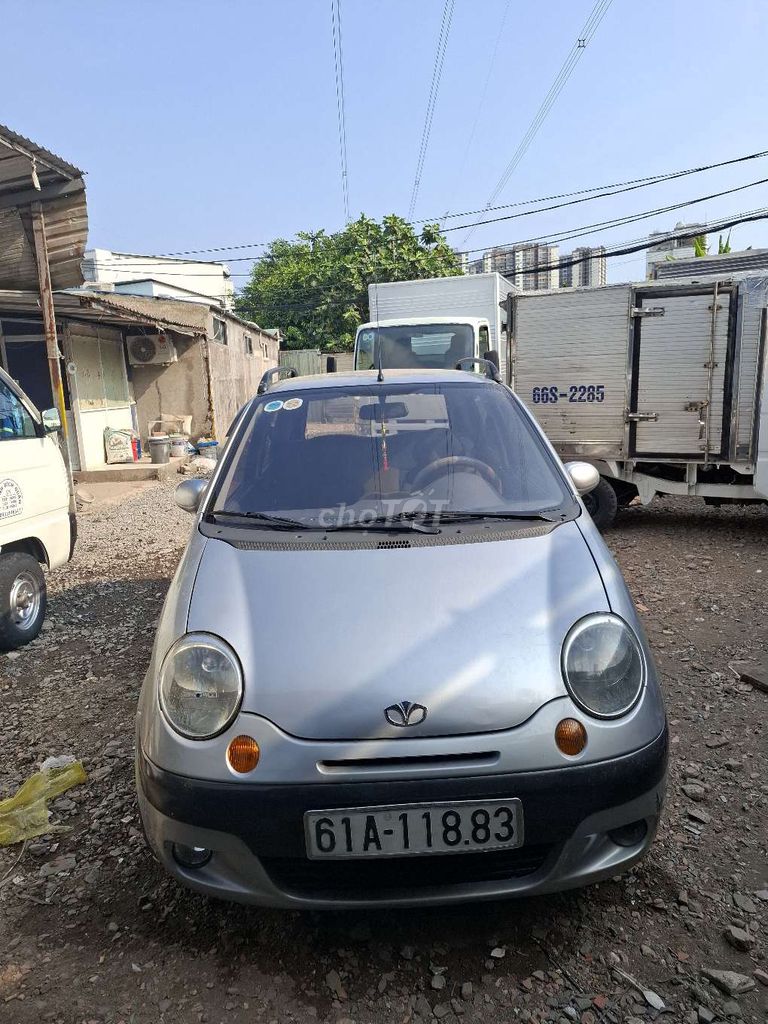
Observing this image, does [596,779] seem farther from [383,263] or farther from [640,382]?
[383,263]

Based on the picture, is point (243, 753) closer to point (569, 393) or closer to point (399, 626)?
point (399, 626)

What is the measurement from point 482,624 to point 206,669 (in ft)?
2.61

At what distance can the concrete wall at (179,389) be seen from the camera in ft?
51.3

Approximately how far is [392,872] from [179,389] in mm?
15138

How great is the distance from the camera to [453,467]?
9.82 feet

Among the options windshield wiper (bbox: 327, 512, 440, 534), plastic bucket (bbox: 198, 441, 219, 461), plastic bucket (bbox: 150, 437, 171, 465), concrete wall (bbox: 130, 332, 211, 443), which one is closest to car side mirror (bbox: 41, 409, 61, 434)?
windshield wiper (bbox: 327, 512, 440, 534)

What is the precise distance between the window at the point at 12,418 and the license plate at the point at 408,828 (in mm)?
3711

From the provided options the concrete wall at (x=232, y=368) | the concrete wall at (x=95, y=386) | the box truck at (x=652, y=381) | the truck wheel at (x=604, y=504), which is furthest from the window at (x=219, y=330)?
the truck wheel at (x=604, y=504)

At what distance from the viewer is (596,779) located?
1895mm

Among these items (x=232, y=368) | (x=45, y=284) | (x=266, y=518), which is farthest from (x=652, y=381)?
(x=232, y=368)

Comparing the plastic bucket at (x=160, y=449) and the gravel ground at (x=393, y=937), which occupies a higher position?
the plastic bucket at (x=160, y=449)

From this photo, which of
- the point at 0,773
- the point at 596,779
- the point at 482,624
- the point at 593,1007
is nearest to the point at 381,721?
the point at 482,624

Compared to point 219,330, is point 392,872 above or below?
below

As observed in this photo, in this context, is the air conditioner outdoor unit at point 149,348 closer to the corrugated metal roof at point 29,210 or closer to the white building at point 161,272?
the corrugated metal roof at point 29,210
